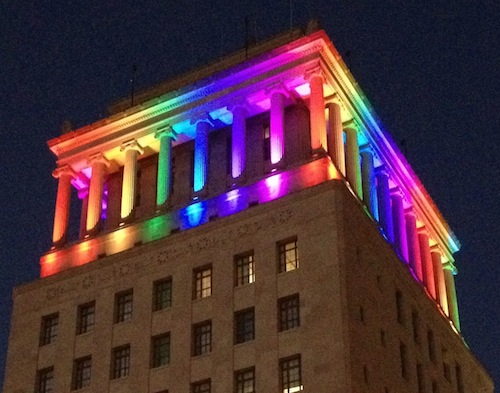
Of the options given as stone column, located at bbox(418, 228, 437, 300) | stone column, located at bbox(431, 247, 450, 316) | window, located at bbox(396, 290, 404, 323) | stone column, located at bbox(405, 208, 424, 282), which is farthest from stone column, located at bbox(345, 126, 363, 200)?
stone column, located at bbox(431, 247, 450, 316)

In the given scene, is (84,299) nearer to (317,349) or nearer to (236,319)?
(236,319)

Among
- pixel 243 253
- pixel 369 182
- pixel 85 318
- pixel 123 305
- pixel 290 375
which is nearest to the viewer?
pixel 290 375

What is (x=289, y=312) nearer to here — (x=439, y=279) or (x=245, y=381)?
(x=245, y=381)

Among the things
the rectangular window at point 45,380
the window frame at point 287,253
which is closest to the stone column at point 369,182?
the window frame at point 287,253

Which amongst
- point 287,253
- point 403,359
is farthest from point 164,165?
point 403,359

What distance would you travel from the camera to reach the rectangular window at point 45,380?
6762 cm

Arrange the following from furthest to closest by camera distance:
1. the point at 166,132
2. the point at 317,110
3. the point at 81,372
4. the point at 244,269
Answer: the point at 166,132, the point at 317,110, the point at 81,372, the point at 244,269

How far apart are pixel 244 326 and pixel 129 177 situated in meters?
16.6

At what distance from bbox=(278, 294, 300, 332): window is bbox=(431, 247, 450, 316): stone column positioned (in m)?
23.1

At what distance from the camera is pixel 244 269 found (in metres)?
64.6

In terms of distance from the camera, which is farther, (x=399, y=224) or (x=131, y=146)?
(x=399, y=224)

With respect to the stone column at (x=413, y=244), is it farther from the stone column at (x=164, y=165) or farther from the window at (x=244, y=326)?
the window at (x=244, y=326)

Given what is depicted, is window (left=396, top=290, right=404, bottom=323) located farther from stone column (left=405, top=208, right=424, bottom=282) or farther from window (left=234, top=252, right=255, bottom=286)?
stone column (left=405, top=208, right=424, bottom=282)

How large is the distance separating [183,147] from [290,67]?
31.4 ft
